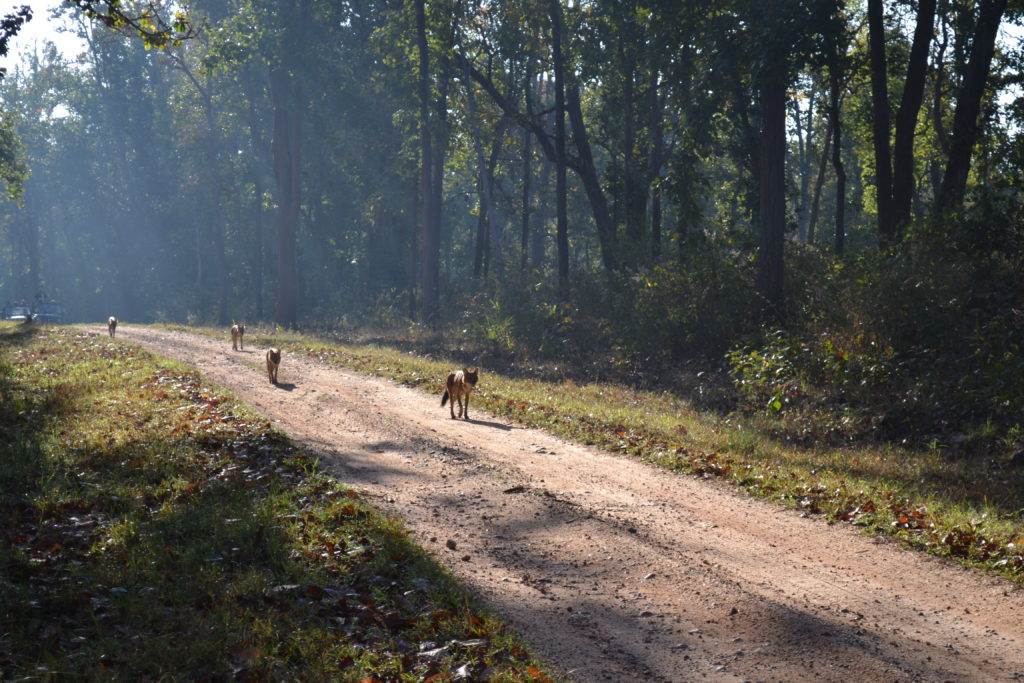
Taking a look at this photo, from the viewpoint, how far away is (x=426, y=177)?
37.7 metres

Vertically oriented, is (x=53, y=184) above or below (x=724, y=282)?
above

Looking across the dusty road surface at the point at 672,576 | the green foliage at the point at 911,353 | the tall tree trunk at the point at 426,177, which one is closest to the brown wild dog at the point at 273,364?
the dusty road surface at the point at 672,576

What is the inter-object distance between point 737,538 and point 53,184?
292 feet

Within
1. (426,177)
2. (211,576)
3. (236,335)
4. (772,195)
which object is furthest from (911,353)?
(426,177)

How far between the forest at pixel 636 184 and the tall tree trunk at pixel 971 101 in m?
0.07

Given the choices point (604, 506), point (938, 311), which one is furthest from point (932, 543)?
point (938, 311)

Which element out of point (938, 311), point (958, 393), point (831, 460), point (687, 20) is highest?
point (687, 20)

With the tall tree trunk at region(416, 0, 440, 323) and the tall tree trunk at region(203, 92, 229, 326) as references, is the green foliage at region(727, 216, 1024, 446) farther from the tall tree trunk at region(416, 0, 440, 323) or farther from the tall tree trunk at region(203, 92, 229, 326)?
the tall tree trunk at region(203, 92, 229, 326)

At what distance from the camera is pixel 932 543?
8.12 metres

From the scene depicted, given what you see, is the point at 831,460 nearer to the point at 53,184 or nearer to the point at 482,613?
the point at 482,613

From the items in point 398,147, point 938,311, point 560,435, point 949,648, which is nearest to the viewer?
point 949,648

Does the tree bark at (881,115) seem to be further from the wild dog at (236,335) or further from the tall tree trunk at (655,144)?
the wild dog at (236,335)

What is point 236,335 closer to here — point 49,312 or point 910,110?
point 910,110

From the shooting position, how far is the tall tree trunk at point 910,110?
1819 centimetres
